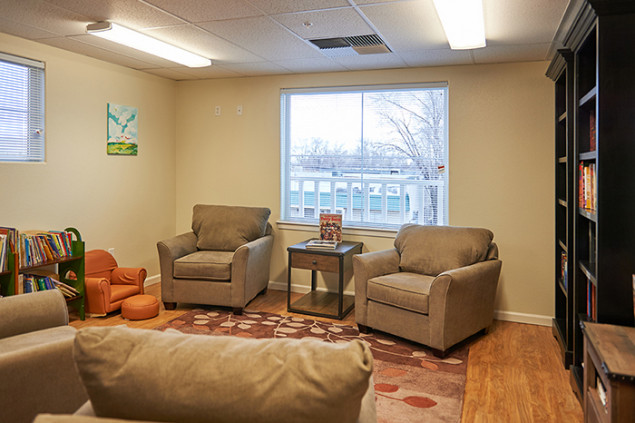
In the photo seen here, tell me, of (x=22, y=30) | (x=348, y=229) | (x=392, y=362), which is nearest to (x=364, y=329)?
(x=392, y=362)

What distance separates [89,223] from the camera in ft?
14.7

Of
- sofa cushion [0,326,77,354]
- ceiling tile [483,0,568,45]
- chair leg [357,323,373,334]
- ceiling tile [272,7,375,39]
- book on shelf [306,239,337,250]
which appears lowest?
chair leg [357,323,373,334]

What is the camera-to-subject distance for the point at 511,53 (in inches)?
155

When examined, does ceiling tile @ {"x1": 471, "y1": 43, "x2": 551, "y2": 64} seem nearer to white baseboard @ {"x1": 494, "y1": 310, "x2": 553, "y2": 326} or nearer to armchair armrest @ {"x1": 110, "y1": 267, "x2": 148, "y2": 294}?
white baseboard @ {"x1": 494, "y1": 310, "x2": 553, "y2": 326}

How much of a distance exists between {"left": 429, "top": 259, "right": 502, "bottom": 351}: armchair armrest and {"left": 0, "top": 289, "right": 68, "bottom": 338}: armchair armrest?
92.0 inches

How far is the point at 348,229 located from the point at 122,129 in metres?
2.49

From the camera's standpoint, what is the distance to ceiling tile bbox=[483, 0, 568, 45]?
2840 mm

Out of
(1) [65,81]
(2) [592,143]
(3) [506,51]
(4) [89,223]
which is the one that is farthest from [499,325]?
(1) [65,81]

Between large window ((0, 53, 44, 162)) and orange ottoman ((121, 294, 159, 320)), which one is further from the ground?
large window ((0, 53, 44, 162))

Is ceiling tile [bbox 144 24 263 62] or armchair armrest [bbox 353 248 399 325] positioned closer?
ceiling tile [bbox 144 24 263 62]

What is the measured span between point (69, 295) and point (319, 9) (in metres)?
2.96

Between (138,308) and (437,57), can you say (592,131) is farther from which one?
(138,308)

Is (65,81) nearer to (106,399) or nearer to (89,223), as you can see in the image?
(89,223)

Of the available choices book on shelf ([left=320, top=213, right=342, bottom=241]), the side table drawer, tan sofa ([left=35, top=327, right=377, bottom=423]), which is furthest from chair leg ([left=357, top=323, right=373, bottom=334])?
tan sofa ([left=35, top=327, right=377, bottom=423])
